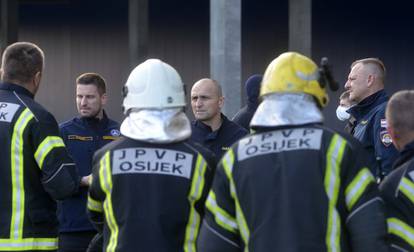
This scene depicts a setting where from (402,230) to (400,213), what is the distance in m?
0.08

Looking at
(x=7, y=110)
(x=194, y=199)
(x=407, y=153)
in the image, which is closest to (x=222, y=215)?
(x=194, y=199)

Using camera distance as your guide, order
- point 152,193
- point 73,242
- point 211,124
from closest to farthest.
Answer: point 152,193 → point 73,242 → point 211,124

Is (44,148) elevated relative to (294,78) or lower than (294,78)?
lower

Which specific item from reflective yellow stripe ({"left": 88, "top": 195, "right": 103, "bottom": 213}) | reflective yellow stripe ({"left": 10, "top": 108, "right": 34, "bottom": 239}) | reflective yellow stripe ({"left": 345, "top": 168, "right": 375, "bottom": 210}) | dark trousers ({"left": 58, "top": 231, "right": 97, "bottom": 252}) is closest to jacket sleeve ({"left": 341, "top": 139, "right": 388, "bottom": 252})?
reflective yellow stripe ({"left": 345, "top": 168, "right": 375, "bottom": 210})

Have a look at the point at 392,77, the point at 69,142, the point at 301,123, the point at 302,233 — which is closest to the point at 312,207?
the point at 302,233

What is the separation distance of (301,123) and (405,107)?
623 mm

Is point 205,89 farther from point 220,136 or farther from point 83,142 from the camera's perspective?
point 83,142

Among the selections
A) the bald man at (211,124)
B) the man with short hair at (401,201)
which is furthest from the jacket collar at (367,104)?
the man with short hair at (401,201)

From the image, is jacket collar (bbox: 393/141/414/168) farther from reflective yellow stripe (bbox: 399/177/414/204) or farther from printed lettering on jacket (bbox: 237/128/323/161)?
printed lettering on jacket (bbox: 237/128/323/161)

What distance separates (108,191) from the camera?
438 cm

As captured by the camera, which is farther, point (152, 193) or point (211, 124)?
point (211, 124)

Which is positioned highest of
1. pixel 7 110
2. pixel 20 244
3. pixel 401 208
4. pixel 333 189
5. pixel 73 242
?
pixel 7 110

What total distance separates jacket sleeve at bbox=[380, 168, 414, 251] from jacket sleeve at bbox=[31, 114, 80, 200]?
197 centimetres

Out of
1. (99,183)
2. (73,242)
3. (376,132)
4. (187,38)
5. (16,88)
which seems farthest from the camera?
(187,38)
